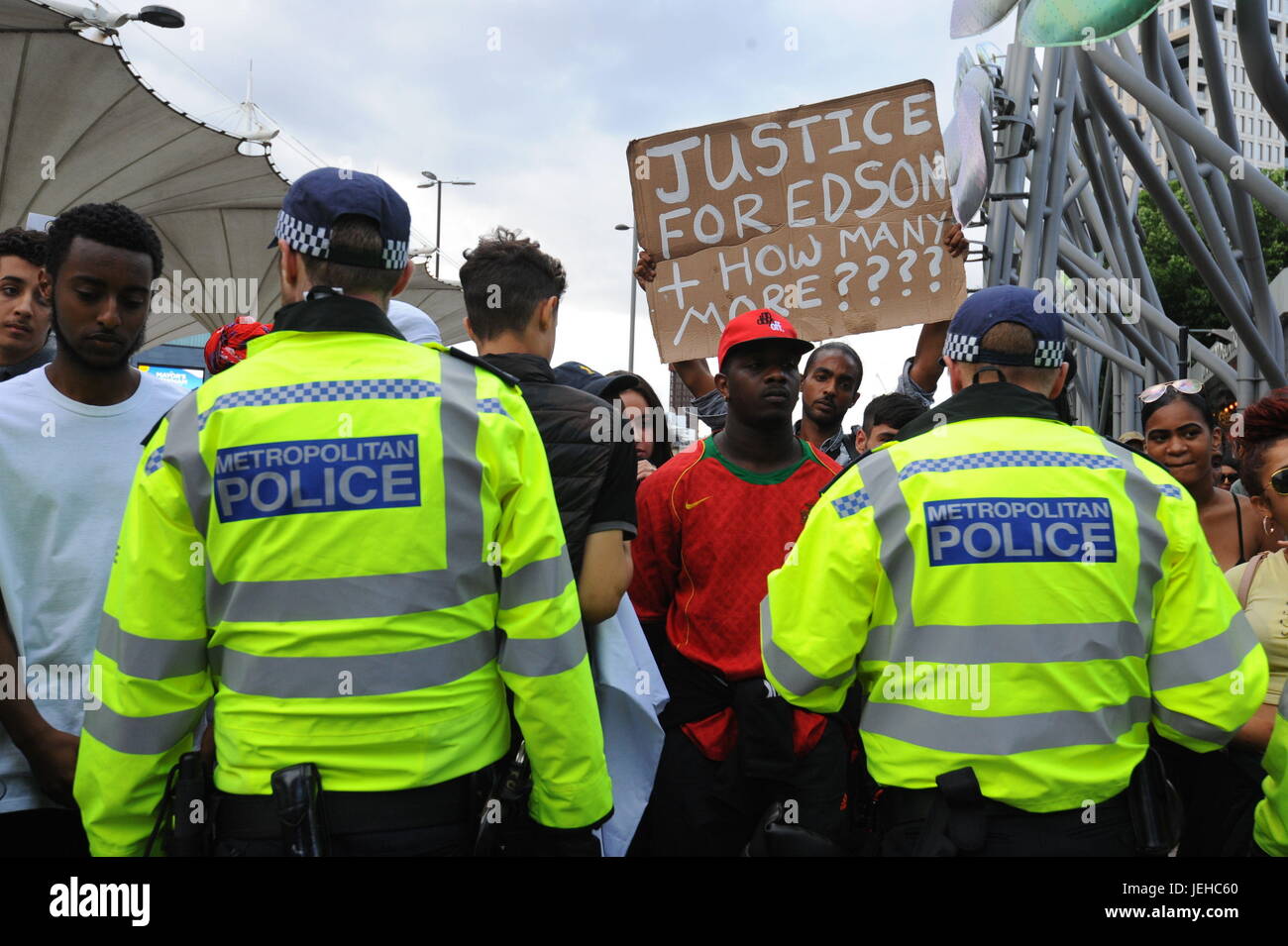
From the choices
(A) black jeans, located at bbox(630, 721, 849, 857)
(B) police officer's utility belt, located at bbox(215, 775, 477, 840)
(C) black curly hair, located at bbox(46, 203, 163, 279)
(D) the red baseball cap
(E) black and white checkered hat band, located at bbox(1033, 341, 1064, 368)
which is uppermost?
(C) black curly hair, located at bbox(46, 203, 163, 279)

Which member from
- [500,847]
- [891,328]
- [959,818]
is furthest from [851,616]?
[891,328]

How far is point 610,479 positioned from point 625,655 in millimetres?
464

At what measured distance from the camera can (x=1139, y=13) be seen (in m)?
5.45

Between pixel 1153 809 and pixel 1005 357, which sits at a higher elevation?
pixel 1005 357

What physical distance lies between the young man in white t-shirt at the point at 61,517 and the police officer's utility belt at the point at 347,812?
536 millimetres

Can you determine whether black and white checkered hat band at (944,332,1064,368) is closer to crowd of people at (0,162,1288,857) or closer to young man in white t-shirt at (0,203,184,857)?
crowd of people at (0,162,1288,857)

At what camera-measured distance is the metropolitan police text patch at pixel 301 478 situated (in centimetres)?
202

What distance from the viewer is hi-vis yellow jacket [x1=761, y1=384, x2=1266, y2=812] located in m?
2.24

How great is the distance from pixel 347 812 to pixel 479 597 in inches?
19.1

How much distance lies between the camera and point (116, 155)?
664 inches

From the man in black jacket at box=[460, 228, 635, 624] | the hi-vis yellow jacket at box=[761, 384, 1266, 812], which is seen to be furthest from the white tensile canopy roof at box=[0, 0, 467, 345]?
the hi-vis yellow jacket at box=[761, 384, 1266, 812]

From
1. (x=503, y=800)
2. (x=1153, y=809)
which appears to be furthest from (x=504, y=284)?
(x=1153, y=809)

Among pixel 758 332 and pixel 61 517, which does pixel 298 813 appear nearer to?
pixel 61 517

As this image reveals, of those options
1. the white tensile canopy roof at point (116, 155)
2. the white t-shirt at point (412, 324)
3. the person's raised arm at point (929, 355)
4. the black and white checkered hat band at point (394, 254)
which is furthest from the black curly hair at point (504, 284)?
the white tensile canopy roof at point (116, 155)
